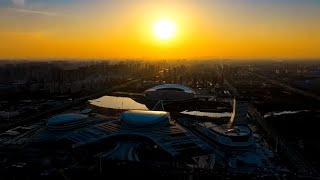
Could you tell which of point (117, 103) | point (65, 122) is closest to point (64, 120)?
point (65, 122)

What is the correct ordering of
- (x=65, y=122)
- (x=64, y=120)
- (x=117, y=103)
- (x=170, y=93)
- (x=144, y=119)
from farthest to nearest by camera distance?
(x=117, y=103)
(x=170, y=93)
(x=64, y=120)
(x=65, y=122)
(x=144, y=119)

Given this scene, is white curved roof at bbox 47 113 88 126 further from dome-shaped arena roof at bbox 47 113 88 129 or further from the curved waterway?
the curved waterway

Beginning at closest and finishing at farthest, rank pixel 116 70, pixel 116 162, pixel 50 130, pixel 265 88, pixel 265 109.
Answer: pixel 116 162 < pixel 50 130 < pixel 265 109 < pixel 265 88 < pixel 116 70

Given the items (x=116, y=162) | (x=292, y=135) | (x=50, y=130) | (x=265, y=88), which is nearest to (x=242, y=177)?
(x=116, y=162)

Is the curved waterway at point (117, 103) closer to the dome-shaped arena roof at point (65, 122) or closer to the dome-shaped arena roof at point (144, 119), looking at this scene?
the dome-shaped arena roof at point (144, 119)

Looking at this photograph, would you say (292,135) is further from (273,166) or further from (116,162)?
(116,162)

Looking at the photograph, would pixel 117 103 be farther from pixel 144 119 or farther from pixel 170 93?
pixel 144 119

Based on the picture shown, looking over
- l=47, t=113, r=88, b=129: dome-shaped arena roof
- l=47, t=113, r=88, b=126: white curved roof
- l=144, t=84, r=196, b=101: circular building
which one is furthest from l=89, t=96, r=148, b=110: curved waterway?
l=47, t=113, r=88, b=129: dome-shaped arena roof

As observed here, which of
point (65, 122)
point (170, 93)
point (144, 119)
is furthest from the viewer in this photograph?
point (170, 93)
